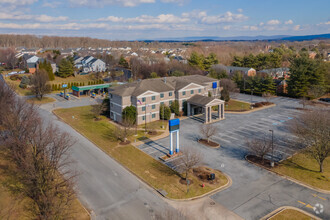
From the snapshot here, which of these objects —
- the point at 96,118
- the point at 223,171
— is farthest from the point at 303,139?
the point at 96,118

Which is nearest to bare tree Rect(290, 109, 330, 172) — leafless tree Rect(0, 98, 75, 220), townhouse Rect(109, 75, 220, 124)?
townhouse Rect(109, 75, 220, 124)

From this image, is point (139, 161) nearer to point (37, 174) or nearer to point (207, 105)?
point (37, 174)

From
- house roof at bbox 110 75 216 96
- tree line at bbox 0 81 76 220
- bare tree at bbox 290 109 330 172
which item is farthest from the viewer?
house roof at bbox 110 75 216 96

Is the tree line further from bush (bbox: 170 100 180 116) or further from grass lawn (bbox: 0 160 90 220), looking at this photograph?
bush (bbox: 170 100 180 116)

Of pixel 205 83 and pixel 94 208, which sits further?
pixel 205 83

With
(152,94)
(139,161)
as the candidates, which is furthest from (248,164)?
(152,94)

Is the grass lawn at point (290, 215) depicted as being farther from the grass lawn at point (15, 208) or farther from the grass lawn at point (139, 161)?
the grass lawn at point (15, 208)

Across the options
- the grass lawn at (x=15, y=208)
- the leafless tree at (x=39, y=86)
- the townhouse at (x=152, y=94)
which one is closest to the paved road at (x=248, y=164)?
the townhouse at (x=152, y=94)

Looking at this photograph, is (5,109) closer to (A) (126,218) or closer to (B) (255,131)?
(A) (126,218)
